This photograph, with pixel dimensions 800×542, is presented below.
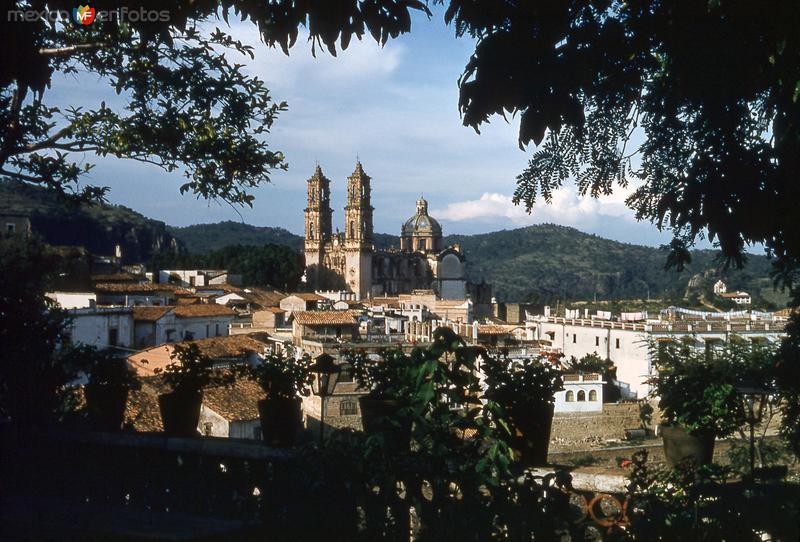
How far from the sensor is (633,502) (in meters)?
3.65

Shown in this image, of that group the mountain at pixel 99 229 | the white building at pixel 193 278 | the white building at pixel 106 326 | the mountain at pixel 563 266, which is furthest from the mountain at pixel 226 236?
the white building at pixel 106 326

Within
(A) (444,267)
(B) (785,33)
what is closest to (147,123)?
(B) (785,33)

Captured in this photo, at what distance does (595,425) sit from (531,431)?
2227cm

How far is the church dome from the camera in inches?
3516

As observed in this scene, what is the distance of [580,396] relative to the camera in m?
25.8

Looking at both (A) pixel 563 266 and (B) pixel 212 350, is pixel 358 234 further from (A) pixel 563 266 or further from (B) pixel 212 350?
(B) pixel 212 350

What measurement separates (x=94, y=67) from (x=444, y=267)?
7255 centimetres

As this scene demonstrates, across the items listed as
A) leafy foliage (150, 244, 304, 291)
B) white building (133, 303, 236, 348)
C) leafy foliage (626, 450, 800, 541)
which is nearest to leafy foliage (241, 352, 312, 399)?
leafy foliage (626, 450, 800, 541)

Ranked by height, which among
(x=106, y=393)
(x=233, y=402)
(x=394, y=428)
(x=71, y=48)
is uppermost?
(x=71, y=48)

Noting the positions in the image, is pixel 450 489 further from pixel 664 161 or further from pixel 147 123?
pixel 147 123

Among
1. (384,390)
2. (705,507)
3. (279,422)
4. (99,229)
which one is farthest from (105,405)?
(99,229)

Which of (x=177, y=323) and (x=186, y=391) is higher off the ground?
(x=186, y=391)

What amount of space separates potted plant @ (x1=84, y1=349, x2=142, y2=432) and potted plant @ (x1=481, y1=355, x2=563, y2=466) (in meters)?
3.46

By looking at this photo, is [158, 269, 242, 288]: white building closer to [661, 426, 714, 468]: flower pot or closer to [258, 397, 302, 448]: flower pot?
[258, 397, 302, 448]: flower pot
